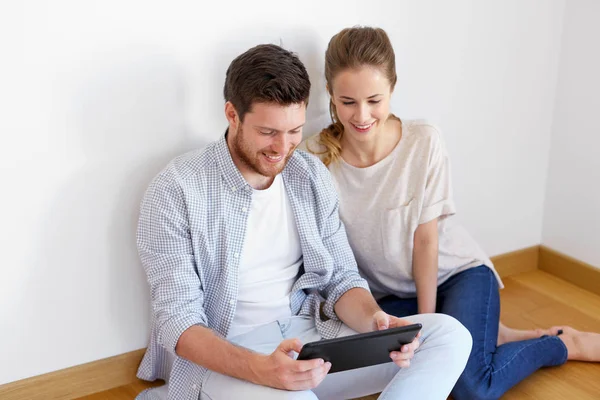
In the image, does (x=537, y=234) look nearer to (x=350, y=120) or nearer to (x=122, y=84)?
(x=350, y=120)

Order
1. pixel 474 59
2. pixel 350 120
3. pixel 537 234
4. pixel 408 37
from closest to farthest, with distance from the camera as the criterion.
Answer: pixel 350 120 < pixel 408 37 < pixel 474 59 < pixel 537 234

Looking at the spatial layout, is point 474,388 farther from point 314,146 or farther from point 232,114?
point 232,114

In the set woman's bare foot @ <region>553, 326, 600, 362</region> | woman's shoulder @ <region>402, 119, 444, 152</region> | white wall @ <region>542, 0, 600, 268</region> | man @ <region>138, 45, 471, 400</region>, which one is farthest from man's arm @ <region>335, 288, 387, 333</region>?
white wall @ <region>542, 0, 600, 268</region>

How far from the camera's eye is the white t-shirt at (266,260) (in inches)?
71.4

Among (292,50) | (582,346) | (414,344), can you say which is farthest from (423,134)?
(582,346)

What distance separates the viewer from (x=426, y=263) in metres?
2.05

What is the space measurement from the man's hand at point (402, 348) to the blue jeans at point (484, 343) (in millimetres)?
330

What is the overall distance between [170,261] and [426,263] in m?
0.75

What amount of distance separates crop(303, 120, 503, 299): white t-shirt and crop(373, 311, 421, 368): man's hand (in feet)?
1.32

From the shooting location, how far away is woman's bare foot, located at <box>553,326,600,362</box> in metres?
2.15

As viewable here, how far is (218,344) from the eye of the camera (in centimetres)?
160

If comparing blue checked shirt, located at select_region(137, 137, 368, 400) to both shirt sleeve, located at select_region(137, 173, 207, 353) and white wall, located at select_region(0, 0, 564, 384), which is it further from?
white wall, located at select_region(0, 0, 564, 384)

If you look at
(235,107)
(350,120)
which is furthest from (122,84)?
(350,120)

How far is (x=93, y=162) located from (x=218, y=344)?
58 centimetres
